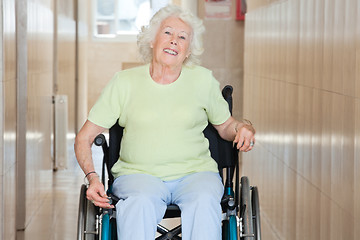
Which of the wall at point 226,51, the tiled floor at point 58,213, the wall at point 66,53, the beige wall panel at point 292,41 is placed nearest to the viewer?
the beige wall panel at point 292,41

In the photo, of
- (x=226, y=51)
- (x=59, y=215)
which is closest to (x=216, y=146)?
(x=59, y=215)

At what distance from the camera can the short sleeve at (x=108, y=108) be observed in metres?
2.85

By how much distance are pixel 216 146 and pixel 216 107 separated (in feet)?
0.57

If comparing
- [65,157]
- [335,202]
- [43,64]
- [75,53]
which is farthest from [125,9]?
[335,202]

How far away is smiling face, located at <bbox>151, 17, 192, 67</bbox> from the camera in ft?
9.59

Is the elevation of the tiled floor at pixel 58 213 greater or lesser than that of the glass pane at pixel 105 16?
lesser

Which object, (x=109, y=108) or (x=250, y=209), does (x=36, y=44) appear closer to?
(x=109, y=108)

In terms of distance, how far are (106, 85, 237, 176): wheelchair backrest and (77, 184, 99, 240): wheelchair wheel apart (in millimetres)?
278

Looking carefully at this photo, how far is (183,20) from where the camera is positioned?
2.96 meters

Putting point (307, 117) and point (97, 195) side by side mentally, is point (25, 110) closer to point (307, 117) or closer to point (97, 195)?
point (307, 117)

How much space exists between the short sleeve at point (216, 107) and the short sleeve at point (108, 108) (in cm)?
35

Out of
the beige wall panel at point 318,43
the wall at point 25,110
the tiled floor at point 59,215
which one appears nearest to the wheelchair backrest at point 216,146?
the beige wall panel at point 318,43

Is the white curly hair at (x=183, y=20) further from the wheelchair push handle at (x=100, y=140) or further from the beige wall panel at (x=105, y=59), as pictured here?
the beige wall panel at (x=105, y=59)

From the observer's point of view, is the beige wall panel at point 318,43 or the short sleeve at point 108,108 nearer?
the short sleeve at point 108,108
